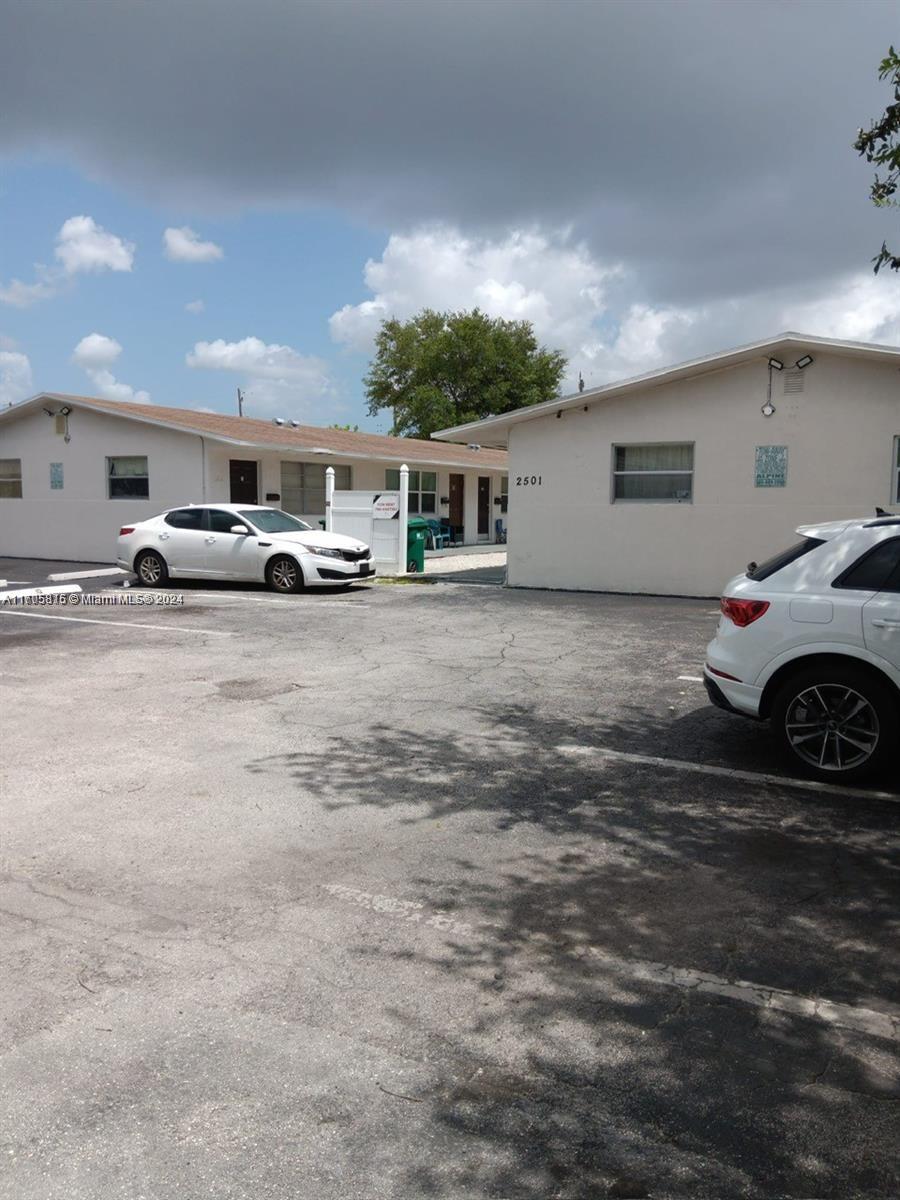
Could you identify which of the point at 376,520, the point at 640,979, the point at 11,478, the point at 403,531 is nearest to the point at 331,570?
the point at 403,531

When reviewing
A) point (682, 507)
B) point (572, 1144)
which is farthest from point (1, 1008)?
point (682, 507)

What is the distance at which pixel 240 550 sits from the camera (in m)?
16.4

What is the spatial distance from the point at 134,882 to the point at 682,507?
44.1ft

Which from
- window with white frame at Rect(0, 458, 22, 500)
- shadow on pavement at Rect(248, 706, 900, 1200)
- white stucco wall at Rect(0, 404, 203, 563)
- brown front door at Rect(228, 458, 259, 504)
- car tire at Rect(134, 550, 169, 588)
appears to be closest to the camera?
shadow on pavement at Rect(248, 706, 900, 1200)

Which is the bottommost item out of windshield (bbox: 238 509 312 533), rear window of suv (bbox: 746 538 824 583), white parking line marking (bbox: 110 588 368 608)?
white parking line marking (bbox: 110 588 368 608)

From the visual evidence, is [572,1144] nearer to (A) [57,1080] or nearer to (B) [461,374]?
(A) [57,1080]

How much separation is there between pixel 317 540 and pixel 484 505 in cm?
1637

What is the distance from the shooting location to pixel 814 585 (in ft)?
19.2

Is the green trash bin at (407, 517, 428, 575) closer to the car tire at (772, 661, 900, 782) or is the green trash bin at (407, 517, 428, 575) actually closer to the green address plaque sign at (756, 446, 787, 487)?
the green address plaque sign at (756, 446, 787, 487)

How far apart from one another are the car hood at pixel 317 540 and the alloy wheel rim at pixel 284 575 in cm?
42

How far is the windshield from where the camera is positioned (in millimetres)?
16844

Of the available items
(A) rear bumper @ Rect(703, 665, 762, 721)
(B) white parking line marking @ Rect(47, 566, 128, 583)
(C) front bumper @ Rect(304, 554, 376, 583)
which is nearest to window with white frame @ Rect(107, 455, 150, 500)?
(B) white parking line marking @ Rect(47, 566, 128, 583)

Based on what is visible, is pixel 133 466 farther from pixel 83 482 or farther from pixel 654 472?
pixel 654 472

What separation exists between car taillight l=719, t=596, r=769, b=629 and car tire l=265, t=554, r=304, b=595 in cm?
1074
